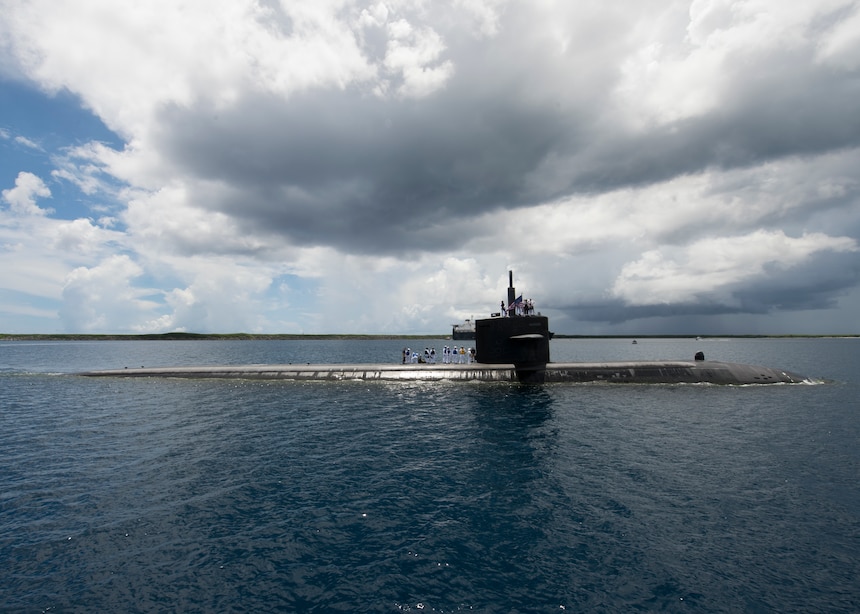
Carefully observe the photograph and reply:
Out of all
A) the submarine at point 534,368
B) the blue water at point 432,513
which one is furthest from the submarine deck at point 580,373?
the blue water at point 432,513

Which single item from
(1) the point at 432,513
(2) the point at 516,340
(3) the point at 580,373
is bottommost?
(1) the point at 432,513

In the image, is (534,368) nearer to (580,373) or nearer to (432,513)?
(580,373)

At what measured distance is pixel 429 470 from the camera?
14.9m

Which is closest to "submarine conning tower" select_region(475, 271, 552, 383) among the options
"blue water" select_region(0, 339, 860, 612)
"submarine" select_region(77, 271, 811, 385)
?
"submarine" select_region(77, 271, 811, 385)

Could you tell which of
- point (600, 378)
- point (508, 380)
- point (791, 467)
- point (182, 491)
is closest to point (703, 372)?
point (600, 378)

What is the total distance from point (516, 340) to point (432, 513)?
24244 millimetres

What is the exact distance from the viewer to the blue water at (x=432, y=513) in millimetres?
8289

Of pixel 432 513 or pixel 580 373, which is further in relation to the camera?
pixel 580 373

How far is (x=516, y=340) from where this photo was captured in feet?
113

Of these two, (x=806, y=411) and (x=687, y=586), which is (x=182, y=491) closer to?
(x=687, y=586)

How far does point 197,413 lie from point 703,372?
3861cm

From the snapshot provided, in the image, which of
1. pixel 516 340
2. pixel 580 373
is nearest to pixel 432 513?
pixel 516 340

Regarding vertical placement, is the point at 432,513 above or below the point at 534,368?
below

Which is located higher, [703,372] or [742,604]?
[703,372]
